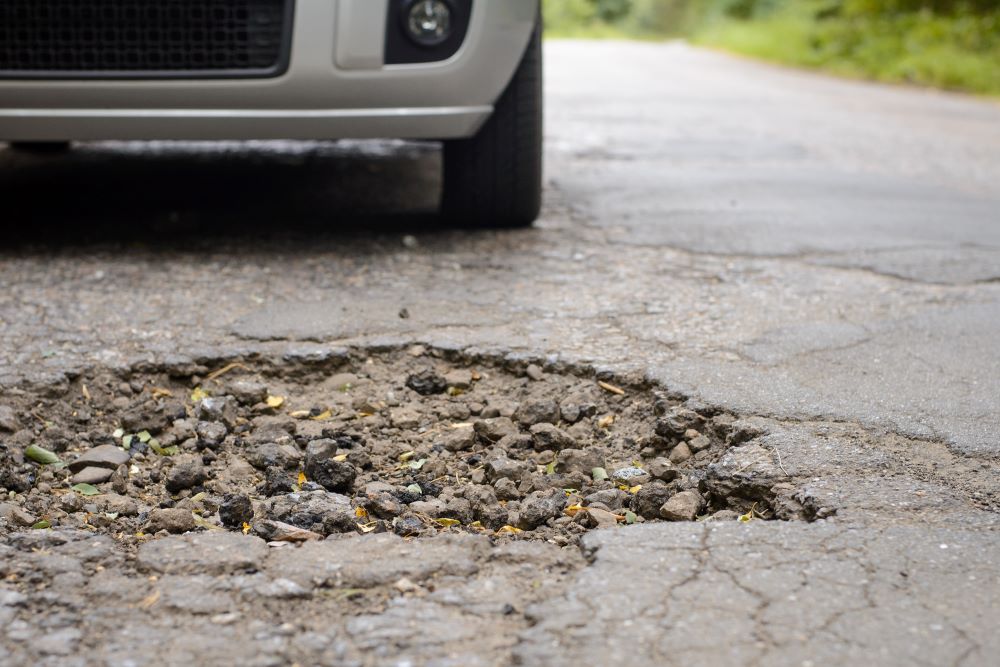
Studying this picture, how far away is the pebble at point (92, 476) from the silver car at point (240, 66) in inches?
58.7

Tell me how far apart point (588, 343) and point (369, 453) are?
0.71m

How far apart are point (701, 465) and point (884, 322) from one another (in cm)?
108

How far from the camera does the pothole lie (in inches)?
77.4

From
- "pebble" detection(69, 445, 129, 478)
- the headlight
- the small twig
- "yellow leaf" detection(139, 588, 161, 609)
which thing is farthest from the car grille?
"yellow leaf" detection(139, 588, 161, 609)

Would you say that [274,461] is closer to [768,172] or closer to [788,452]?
[788,452]

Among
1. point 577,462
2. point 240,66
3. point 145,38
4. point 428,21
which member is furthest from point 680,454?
point 145,38

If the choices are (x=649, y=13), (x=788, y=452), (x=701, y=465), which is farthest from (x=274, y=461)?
(x=649, y=13)

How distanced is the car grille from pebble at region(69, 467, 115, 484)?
5.02 feet

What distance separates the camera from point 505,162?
378cm

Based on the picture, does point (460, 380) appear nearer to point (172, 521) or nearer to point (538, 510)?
point (538, 510)

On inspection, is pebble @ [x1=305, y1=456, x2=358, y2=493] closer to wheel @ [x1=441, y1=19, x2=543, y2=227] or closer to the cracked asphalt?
the cracked asphalt

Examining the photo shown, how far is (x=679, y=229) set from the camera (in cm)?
407

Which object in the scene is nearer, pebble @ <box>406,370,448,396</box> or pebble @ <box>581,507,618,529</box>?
pebble @ <box>581,507,618,529</box>

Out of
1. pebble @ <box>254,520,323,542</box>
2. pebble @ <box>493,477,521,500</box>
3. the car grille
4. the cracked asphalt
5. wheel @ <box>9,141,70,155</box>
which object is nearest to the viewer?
the cracked asphalt
